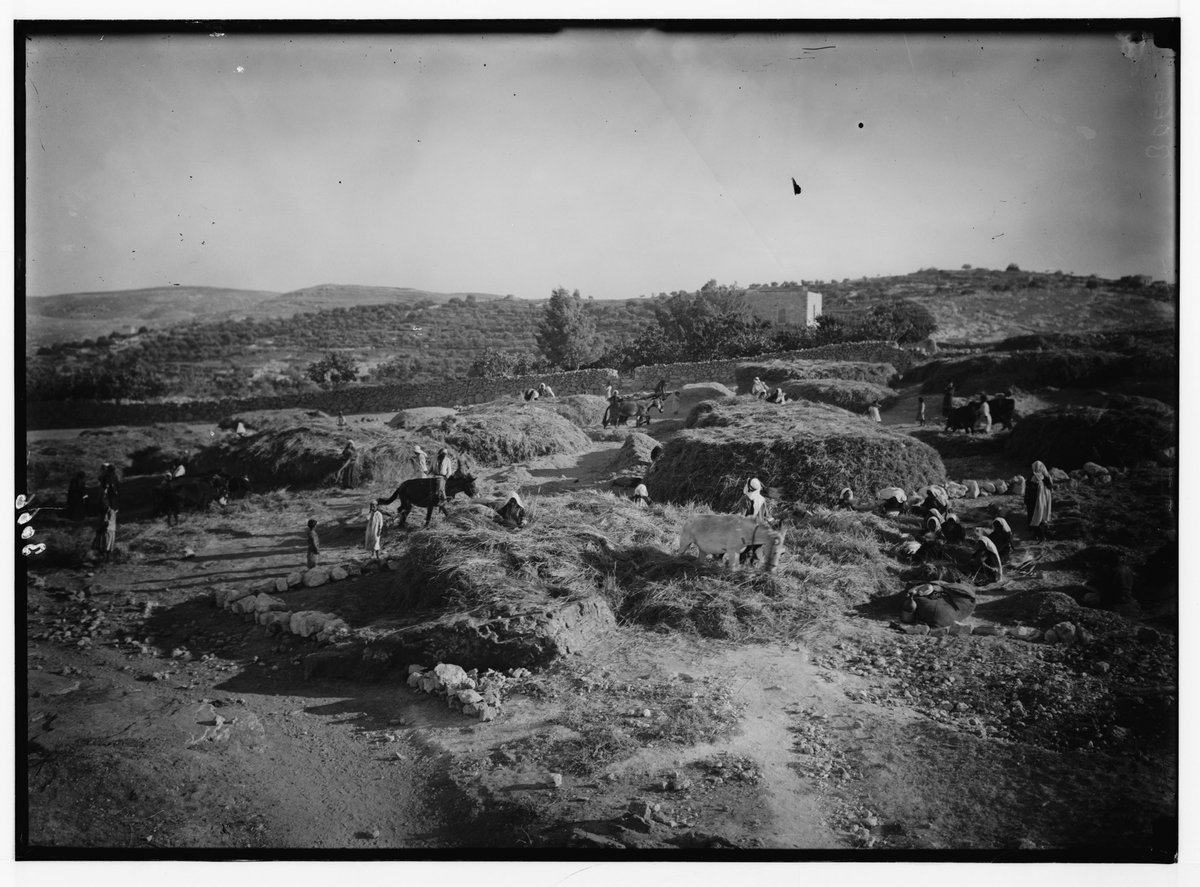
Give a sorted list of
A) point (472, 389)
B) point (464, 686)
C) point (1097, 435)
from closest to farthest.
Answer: point (464, 686)
point (1097, 435)
point (472, 389)

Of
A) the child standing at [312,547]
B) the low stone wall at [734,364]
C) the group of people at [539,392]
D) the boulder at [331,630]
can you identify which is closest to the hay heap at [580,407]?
the group of people at [539,392]

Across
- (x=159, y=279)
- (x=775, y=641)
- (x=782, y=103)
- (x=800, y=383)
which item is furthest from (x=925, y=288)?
(x=159, y=279)

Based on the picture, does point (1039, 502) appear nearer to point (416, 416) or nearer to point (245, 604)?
point (416, 416)

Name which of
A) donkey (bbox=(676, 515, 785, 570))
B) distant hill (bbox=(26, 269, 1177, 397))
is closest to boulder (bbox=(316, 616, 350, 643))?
distant hill (bbox=(26, 269, 1177, 397))

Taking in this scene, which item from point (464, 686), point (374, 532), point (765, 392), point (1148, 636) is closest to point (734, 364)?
point (765, 392)

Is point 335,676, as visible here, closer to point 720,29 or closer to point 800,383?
point 800,383

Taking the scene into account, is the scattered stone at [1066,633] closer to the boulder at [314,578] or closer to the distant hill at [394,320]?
the distant hill at [394,320]
